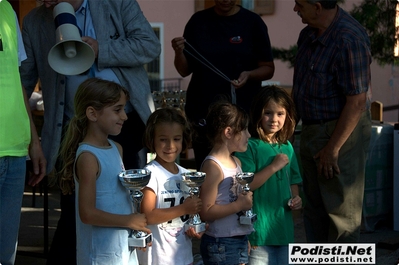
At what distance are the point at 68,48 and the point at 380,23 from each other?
3368mm

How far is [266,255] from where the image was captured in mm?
3479

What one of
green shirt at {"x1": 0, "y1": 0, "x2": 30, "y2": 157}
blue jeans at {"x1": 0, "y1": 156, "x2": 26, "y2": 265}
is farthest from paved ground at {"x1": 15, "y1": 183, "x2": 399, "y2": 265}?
green shirt at {"x1": 0, "y1": 0, "x2": 30, "y2": 157}

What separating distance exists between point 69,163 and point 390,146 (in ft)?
12.4

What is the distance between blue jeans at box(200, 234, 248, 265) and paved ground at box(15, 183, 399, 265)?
1.75m

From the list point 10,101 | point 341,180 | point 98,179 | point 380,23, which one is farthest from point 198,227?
point 380,23

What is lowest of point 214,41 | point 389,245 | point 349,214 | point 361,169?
point 389,245

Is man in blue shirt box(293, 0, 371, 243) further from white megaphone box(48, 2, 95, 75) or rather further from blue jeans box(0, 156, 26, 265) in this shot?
blue jeans box(0, 156, 26, 265)

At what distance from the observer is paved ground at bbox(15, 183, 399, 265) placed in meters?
4.92

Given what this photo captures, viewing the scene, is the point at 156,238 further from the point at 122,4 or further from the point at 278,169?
the point at 122,4

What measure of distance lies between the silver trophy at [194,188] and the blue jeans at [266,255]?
0.50 metres

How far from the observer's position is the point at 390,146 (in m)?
6.05

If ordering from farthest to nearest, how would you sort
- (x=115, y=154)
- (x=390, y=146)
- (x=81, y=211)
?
(x=390, y=146)
(x=115, y=154)
(x=81, y=211)

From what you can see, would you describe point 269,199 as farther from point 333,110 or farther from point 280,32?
point 280,32

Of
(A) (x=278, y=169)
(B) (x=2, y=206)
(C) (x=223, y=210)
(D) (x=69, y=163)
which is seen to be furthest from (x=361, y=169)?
(B) (x=2, y=206)
